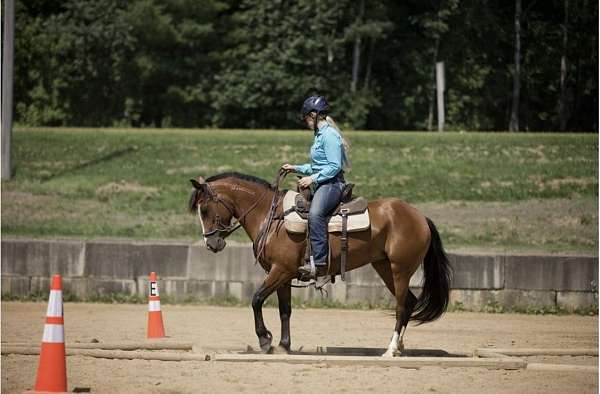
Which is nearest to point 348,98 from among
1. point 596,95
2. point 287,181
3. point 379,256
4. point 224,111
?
point 224,111

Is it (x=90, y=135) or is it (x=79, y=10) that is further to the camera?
(x=79, y=10)

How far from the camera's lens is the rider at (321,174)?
1298 centimetres

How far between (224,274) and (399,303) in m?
7.18

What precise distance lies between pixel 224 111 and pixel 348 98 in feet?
17.4

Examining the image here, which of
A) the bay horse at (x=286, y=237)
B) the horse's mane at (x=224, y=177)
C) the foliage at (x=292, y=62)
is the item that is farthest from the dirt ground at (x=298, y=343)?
the foliage at (x=292, y=62)

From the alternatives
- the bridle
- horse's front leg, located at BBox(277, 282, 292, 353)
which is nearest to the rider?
horse's front leg, located at BBox(277, 282, 292, 353)

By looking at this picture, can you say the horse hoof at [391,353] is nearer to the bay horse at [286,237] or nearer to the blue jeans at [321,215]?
the bay horse at [286,237]

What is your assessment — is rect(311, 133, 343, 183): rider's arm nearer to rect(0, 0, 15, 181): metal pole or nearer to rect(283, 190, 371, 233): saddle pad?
rect(283, 190, 371, 233): saddle pad

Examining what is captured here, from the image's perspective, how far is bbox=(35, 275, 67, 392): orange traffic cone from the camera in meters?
9.91

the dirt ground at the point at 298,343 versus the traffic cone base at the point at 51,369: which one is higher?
the traffic cone base at the point at 51,369

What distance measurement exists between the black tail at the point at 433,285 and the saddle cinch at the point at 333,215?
0.97 metres

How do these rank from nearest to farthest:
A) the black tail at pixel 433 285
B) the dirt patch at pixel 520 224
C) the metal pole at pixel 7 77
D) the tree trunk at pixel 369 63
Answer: the black tail at pixel 433 285, the dirt patch at pixel 520 224, the metal pole at pixel 7 77, the tree trunk at pixel 369 63

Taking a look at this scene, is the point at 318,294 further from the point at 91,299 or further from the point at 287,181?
the point at 287,181

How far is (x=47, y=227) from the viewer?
25188 millimetres
